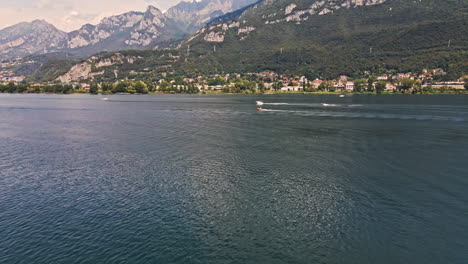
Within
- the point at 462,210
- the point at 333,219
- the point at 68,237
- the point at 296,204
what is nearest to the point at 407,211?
the point at 462,210

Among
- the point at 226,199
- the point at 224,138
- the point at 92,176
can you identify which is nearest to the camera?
the point at 226,199

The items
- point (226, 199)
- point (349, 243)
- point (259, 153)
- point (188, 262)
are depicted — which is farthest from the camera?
point (259, 153)

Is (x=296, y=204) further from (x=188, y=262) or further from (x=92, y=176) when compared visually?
(x=92, y=176)

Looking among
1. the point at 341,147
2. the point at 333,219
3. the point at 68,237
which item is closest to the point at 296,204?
the point at 333,219

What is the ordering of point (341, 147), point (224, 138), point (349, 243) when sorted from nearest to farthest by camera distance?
point (349, 243)
point (341, 147)
point (224, 138)

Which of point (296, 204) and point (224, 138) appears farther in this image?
point (224, 138)

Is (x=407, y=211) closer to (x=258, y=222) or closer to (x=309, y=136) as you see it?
(x=258, y=222)
